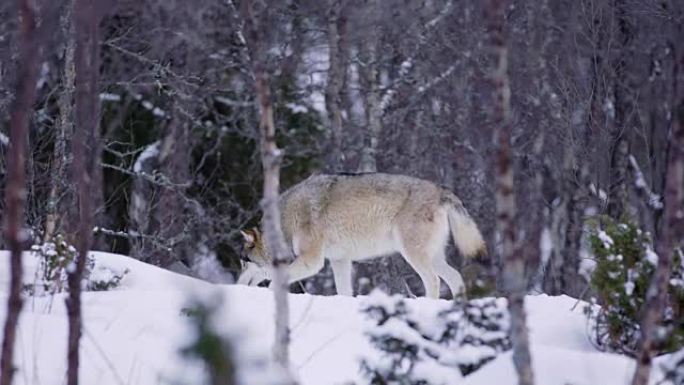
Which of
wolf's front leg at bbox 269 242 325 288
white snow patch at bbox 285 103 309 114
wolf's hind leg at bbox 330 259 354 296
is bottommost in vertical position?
wolf's hind leg at bbox 330 259 354 296

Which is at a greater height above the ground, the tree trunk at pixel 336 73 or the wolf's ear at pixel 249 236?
the tree trunk at pixel 336 73

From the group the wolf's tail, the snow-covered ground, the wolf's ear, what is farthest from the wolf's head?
the snow-covered ground

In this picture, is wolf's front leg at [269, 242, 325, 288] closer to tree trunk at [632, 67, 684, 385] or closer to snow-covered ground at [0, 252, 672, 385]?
snow-covered ground at [0, 252, 672, 385]

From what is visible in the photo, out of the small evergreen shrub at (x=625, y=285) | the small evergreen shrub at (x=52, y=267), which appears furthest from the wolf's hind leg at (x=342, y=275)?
the small evergreen shrub at (x=625, y=285)

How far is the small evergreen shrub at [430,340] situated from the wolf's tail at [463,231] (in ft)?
13.7

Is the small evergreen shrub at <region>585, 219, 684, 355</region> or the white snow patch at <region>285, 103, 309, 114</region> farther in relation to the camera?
the white snow patch at <region>285, 103, 309, 114</region>

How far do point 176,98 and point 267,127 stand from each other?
12435mm

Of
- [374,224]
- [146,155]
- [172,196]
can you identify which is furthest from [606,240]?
Result: [146,155]

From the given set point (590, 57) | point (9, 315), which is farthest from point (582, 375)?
point (590, 57)

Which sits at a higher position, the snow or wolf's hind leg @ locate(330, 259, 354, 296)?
the snow

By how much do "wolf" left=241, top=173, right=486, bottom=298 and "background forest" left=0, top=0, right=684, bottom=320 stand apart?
11.3 ft

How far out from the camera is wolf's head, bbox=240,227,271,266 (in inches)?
479

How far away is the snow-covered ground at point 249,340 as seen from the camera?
6.73 m

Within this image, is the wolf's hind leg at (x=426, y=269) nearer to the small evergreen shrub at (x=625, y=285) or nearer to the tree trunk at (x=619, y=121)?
the small evergreen shrub at (x=625, y=285)
